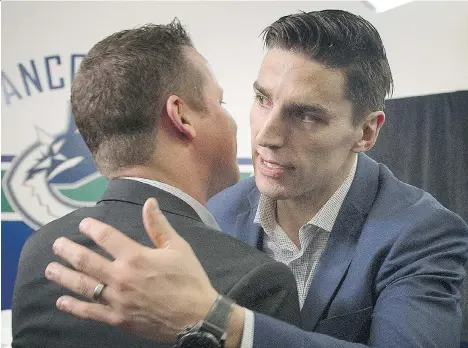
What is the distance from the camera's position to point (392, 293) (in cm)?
137

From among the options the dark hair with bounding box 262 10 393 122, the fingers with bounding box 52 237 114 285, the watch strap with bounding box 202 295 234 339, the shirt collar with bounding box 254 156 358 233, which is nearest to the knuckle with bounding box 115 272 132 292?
the fingers with bounding box 52 237 114 285

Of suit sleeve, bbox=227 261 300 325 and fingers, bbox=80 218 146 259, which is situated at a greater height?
fingers, bbox=80 218 146 259

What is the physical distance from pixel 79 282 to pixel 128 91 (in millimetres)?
456

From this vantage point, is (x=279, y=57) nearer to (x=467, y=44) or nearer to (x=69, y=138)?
(x=467, y=44)

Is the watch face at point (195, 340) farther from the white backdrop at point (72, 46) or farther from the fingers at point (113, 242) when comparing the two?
the white backdrop at point (72, 46)

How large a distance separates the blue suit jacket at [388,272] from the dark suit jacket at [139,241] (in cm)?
20

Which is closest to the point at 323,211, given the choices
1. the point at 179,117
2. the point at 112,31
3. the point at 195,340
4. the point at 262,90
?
the point at 262,90

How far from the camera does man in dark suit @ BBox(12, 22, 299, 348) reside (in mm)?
1005

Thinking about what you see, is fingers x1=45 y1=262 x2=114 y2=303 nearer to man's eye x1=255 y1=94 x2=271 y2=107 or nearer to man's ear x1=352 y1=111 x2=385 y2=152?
man's eye x1=255 y1=94 x2=271 y2=107

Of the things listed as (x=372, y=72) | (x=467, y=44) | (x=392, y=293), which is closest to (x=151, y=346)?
(x=392, y=293)

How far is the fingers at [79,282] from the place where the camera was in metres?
0.85

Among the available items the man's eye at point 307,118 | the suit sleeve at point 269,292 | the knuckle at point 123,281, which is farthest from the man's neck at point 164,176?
the man's eye at point 307,118

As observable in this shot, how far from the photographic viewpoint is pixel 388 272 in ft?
4.69

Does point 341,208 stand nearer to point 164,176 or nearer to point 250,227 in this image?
point 250,227
